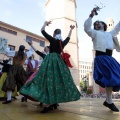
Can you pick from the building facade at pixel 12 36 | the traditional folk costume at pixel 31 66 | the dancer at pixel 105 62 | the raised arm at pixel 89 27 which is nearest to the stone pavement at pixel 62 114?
the dancer at pixel 105 62

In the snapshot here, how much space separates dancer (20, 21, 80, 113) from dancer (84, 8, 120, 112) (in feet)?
1.34

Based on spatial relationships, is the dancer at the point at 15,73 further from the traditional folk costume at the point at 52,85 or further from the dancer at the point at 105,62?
the dancer at the point at 105,62

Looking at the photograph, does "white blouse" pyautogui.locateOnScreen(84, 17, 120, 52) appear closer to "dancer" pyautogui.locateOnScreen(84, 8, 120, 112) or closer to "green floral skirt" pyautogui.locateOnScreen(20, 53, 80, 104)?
"dancer" pyautogui.locateOnScreen(84, 8, 120, 112)

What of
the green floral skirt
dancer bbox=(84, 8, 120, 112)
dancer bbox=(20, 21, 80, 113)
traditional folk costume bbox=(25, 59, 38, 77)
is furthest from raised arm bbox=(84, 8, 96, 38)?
traditional folk costume bbox=(25, 59, 38, 77)

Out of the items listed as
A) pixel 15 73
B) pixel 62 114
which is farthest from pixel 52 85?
pixel 15 73

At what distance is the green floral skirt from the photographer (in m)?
2.91

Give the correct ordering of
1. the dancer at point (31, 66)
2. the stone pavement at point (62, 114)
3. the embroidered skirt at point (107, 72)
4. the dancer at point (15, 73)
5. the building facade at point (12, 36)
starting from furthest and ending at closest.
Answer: the building facade at point (12, 36) < the dancer at point (31, 66) < the dancer at point (15, 73) < the embroidered skirt at point (107, 72) < the stone pavement at point (62, 114)

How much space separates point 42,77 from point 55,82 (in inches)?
8.1

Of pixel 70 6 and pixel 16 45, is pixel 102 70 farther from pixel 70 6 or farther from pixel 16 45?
pixel 70 6

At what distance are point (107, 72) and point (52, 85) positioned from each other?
0.78 m

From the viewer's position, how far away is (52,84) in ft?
9.80

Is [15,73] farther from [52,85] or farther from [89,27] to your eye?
[89,27]

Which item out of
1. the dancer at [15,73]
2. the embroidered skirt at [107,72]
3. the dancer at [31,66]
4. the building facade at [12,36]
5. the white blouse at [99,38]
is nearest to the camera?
the embroidered skirt at [107,72]

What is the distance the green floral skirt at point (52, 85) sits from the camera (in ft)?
9.55
